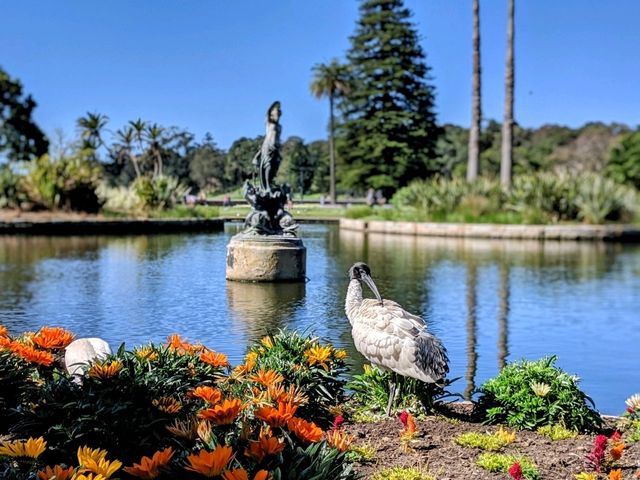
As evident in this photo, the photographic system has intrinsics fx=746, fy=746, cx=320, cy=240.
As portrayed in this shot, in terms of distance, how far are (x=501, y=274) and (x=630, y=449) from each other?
10441mm

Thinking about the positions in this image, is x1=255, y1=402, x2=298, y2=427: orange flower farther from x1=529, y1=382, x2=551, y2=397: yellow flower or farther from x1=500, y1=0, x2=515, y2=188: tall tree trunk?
x1=500, y1=0, x2=515, y2=188: tall tree trunk

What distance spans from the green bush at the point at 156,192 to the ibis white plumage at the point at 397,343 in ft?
92.9

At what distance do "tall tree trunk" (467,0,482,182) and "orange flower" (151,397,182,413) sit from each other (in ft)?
92.0

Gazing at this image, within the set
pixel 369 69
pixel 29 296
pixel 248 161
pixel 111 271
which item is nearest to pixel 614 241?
pixel 248 161

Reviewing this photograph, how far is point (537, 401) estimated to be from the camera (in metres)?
4.61

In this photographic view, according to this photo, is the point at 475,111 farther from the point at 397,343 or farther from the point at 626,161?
the point at 397,343

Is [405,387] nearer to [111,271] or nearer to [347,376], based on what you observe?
[347,376]

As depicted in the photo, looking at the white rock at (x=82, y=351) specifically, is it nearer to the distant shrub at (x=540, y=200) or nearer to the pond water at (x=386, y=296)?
the pond water at (x=386, y=296)

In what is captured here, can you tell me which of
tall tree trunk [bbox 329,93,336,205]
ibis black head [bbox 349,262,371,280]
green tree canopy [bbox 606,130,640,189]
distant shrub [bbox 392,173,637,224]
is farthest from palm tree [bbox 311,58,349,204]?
ibis black head [bbox 349,262,371,280]

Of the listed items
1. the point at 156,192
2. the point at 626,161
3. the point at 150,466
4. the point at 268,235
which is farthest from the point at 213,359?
→ the point at 626,161

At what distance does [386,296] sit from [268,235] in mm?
2812

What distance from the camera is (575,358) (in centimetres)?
751

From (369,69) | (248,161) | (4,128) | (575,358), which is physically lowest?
(575,358)

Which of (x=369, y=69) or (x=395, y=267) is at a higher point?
(x=369, y=69)
